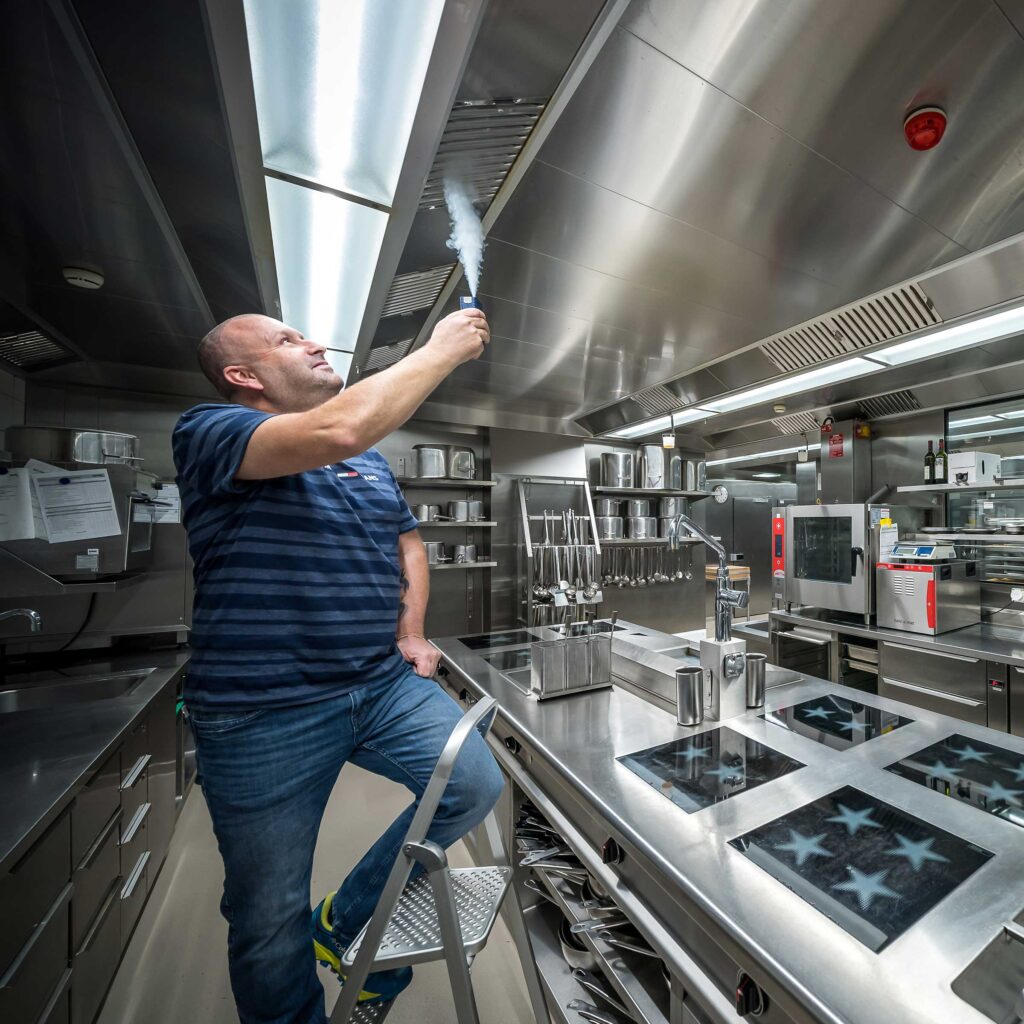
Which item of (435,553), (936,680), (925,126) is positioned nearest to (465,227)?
(925,126)

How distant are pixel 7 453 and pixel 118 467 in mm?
398

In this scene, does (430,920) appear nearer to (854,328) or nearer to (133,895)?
(133,895)

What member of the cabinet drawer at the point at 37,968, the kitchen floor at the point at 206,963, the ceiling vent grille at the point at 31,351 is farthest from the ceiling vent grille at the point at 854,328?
the ceiling vent grille at the point at 31,351

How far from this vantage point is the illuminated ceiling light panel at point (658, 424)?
12.0ft

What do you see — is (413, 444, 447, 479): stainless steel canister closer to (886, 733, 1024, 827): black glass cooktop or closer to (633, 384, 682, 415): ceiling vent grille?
(633, 384, 682, 415): ceiling vent grille

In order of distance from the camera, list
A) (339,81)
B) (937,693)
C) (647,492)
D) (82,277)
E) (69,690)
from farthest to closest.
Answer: (647,492) < (937,693) < (69,690) < (82,277) < (339,81)

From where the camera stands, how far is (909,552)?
9.19ft

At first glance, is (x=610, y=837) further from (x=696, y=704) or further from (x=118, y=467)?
(x=118, y=467)

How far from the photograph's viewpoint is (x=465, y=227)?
4.73ft

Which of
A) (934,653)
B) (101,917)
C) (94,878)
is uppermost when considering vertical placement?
(934,653)

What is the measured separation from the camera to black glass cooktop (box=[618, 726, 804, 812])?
97 centimetres

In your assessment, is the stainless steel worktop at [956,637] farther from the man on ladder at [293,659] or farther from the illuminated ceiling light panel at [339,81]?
the illuminated ceiling light panel at [339,81]

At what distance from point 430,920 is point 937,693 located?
2.82 meters

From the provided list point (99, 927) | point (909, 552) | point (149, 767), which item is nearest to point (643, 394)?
point (909, 552)
